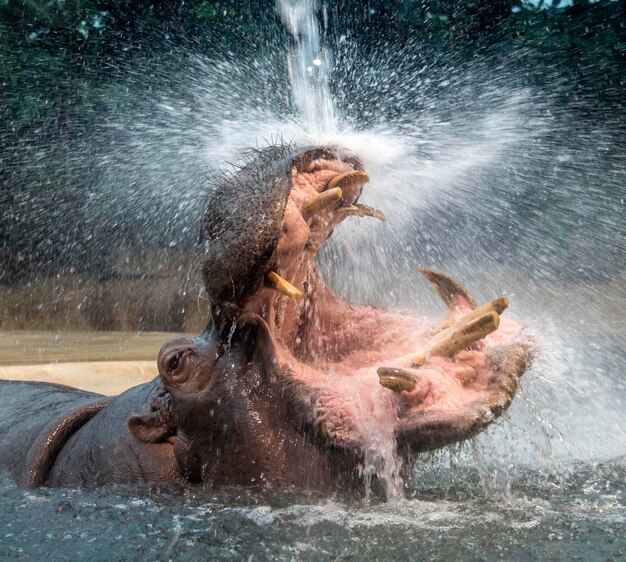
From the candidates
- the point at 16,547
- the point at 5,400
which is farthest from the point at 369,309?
the point at 5,400

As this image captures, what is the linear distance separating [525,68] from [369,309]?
7519 millimetres

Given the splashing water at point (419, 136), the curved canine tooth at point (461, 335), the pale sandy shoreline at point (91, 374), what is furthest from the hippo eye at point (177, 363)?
the splashing water at point (419, 136)

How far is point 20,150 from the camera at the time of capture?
35.8 ft

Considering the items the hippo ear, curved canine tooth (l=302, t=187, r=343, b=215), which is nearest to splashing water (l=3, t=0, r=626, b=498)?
the hippo ear

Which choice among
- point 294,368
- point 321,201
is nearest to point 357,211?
point 321,201

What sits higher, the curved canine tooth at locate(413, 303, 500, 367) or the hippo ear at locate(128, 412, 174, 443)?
the curved canine tooth at locate(413, 303, 500, 367)

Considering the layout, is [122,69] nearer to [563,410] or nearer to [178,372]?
[563,410]

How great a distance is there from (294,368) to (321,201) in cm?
42

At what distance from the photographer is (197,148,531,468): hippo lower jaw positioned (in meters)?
1.84

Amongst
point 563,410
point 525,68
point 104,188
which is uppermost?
point 525,68

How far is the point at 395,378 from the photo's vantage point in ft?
5.90

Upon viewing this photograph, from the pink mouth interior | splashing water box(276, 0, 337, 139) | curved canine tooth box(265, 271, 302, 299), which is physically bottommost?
the pink mouth interior

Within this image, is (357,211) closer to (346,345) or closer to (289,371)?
(346,345)

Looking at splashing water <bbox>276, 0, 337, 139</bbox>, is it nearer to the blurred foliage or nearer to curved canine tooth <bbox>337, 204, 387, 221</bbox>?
the blurred foliage
